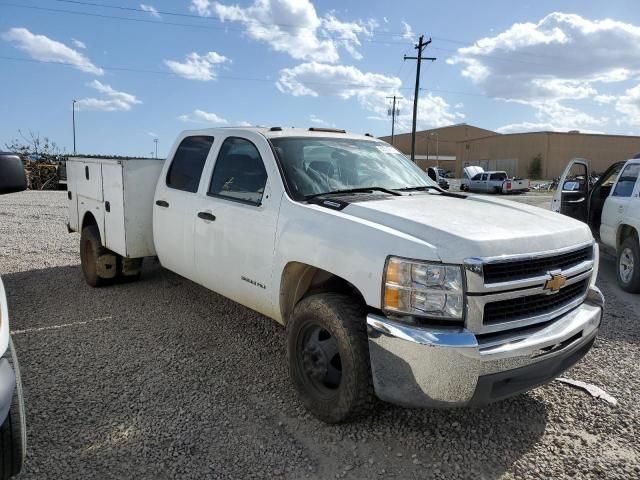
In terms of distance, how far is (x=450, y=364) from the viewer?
8.24 feet

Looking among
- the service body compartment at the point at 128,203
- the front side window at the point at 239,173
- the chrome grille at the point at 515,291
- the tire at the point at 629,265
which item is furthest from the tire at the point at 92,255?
the tire at the point at 629,265

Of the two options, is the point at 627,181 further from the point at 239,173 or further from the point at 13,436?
the point at 13,436

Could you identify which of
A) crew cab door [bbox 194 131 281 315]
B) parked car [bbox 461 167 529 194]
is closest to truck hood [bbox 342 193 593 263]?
crew cab door [bbox 194 131 281 315]

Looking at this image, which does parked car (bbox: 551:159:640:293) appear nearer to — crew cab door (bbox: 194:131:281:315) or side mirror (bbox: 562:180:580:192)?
side mirror (bbox: 562:180:580:192)

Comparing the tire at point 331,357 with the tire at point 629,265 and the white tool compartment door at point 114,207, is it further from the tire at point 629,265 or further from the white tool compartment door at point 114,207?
the tire at point 629,265

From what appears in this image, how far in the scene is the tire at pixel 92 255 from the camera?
598 centimetres

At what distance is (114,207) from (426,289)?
4039 mm

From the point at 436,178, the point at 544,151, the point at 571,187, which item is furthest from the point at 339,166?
the point at 544,151

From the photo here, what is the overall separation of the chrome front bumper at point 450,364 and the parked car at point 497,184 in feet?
122

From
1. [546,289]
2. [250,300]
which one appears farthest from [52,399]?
[546,289]

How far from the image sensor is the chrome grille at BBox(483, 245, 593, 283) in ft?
8.64

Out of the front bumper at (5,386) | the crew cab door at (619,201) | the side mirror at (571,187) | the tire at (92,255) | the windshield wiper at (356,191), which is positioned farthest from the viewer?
the side mirror at (571,187)

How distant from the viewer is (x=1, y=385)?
1942 mm

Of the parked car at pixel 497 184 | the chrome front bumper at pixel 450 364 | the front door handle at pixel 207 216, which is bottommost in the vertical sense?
the parked car at pixel 497 184
